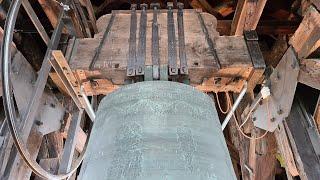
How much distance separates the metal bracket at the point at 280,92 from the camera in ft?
8.94

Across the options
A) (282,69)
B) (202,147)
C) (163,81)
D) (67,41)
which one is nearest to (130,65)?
(163,81)

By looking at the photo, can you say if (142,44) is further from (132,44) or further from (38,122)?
(38,122)

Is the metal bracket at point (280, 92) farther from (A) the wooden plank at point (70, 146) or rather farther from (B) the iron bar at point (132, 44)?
(A) the wooden plank at point (70, 146)

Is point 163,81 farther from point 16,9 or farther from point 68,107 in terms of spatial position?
point 68,107

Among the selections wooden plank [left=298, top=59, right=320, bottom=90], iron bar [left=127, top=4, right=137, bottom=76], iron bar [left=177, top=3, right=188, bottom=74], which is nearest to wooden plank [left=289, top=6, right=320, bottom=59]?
wooden plank [left=298, top=59, right=320, bottom=90]

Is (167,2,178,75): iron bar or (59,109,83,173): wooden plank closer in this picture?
(167,2,178,75): iron bar

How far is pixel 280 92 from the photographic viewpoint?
2846 mm

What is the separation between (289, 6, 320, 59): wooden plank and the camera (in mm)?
2502

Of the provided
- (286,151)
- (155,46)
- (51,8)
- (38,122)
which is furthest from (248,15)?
(38,122)

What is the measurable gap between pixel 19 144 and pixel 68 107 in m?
1.39

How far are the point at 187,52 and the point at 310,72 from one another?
0.72m

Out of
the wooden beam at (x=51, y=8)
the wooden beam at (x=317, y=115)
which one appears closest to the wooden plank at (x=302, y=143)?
the wooden beam at (x=317, y=115)

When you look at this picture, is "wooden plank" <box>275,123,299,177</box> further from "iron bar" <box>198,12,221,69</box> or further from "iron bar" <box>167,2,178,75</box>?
"iron bar" <box>167,2,178,75</box>

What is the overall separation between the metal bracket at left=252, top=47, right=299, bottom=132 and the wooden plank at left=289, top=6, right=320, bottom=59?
67 mm
